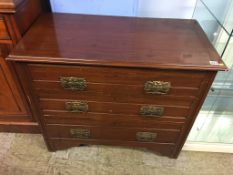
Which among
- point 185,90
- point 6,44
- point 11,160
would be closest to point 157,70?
point 185,90

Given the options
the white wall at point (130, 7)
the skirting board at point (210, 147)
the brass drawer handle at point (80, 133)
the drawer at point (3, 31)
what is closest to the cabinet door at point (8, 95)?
the drawer at point (3, 31)

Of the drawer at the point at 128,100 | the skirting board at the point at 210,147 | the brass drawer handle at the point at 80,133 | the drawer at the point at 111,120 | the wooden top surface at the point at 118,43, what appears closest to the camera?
the wooden top surface at the point at 118,43

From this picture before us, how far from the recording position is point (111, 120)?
1.14 meters

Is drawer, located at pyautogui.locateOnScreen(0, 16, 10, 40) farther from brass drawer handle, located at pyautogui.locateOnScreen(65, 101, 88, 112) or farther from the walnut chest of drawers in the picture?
brass drawer handle, located at pyautogui.locateOnScreen(65, 101, 88, 112)

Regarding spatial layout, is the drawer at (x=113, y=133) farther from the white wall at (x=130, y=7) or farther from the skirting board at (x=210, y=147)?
the white wall at (x=130, y=7)

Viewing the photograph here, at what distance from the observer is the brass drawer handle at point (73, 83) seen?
95 centimetres

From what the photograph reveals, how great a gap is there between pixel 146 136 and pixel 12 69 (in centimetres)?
82

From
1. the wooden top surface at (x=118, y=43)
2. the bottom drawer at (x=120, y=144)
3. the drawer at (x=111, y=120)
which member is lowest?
the bottom drawer at (x=120, y=144)

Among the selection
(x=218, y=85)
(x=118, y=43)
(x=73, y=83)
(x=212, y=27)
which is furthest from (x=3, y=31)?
(x=218, y=85)

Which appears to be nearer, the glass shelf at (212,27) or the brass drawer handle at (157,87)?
the brass drawer handle at (157,87)

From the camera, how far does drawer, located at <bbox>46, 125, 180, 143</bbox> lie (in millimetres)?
1191

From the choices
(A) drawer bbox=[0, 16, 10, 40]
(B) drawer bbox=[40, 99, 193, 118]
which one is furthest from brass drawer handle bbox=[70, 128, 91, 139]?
(A) drawer bbox=[0, 16, 10, 40]

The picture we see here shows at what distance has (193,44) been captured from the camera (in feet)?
3.24

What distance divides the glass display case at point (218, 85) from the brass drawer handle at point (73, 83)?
739mm
